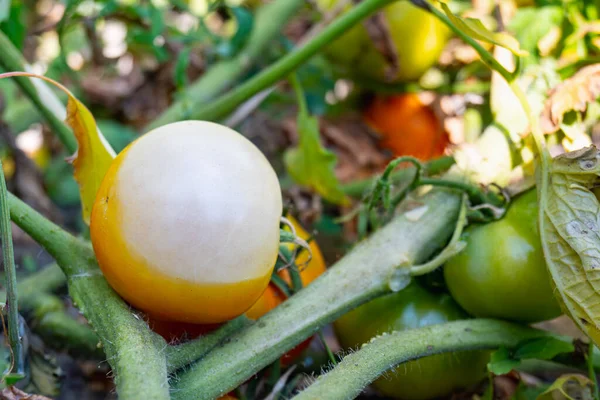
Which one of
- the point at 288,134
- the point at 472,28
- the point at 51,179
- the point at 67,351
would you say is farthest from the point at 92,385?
the point at 472,28

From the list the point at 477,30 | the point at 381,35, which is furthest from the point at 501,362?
the point at 381,35

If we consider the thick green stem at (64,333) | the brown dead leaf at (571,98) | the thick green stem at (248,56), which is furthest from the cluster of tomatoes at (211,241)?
the thick green stem at (248,56)

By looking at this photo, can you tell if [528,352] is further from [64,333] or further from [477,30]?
[64,333]

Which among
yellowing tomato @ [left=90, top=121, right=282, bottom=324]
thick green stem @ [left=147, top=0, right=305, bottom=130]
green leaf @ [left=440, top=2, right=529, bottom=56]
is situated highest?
green leaf @ [left=440, top=2, right=529, bottom=56]

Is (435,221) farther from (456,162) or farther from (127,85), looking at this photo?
(127,85)

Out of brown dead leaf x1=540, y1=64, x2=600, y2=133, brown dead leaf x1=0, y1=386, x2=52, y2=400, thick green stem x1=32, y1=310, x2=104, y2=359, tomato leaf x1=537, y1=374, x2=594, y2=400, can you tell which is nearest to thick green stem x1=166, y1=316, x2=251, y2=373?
brown dead leaf x1=0, y1=386, x2=52, y2=400

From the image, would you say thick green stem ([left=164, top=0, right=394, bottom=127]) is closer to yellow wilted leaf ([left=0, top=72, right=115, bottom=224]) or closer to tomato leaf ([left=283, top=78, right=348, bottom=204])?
tomato leaf ([left=283, top=78, right=348, bottom=204])
